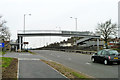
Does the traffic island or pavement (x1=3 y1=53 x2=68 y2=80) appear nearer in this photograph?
the traffic island

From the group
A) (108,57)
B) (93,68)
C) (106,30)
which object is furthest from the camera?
(106,30)

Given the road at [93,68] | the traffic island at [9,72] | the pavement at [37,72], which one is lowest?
the road at [93,68]

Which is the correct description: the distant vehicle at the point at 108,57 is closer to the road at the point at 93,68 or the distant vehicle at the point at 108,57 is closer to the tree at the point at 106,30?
the road at the point at 93,68

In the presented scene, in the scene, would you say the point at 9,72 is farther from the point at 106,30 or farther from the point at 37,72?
the point at 106,30

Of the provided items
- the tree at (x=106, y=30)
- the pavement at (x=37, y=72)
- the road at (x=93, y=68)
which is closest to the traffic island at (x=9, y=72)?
the pavement at (x=37, y=72)

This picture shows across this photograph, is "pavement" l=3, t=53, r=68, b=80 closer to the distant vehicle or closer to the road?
the road

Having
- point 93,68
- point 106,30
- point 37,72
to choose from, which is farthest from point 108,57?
point 106,30

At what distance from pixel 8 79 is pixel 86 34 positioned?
135 feet

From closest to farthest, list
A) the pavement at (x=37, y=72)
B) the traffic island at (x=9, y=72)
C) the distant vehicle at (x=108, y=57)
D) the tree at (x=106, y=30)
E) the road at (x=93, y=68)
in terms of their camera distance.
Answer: the traffic island at (x=9, y=72), the pavement at (x=37, y=72), the road at (x=93, y=68), the distant vehicle at (x=108, y=57), the tree at (x=106, y=30)

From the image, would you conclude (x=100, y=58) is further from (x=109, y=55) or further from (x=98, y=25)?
(x=98, y=25)

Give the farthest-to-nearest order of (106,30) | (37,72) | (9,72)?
1. (106,30)
2. (37,72)
3. (9,72)

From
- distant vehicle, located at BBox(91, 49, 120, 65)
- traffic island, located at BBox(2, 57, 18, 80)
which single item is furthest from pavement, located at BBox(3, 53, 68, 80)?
distant vehicle, located at BBox(91, 49, 120, 65)

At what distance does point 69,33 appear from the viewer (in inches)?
1777

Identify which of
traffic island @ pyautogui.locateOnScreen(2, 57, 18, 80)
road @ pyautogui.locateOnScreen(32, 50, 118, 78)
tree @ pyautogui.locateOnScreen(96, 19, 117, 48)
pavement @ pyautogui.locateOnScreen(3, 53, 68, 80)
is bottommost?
road @ pyautogui.locateOnScreen(32, 50, 118, 78)
